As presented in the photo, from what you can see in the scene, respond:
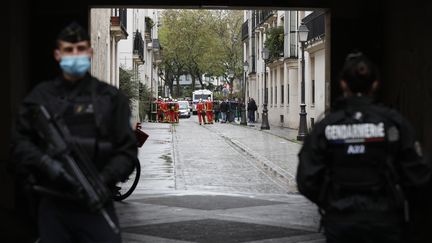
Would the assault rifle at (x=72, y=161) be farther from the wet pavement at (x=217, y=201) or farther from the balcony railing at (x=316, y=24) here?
the balcony railing at (x=316, y=24)

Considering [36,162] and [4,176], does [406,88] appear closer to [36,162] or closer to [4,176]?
[4,176]

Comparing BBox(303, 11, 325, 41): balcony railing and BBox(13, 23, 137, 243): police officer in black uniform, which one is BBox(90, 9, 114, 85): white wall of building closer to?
BBox(303, 11, 325, 41): balcony railing

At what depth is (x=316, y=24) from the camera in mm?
33906

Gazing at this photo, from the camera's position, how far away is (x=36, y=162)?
4.11m

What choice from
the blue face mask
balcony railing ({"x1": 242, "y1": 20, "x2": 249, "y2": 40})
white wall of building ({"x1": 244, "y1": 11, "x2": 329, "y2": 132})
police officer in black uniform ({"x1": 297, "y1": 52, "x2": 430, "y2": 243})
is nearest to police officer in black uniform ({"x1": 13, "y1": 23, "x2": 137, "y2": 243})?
the blue face mask

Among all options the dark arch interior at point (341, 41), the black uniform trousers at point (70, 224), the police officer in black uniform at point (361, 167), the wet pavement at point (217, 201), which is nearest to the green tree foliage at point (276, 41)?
the wet pavement at point (217, 201)

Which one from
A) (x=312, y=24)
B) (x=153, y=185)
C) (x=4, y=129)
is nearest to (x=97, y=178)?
(x=4, y=129)

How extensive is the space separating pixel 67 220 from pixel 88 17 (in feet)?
20.6

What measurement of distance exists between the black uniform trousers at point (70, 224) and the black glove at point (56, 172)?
0.21 m

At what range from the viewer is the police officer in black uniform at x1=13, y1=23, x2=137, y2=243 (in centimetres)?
420

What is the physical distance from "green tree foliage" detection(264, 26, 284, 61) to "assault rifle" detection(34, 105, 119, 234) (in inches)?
1531

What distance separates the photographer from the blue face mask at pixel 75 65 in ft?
13.9

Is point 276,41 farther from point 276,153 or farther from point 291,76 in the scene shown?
point 276,153

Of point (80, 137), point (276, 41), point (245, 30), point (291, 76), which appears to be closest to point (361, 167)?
point (80, 137)
